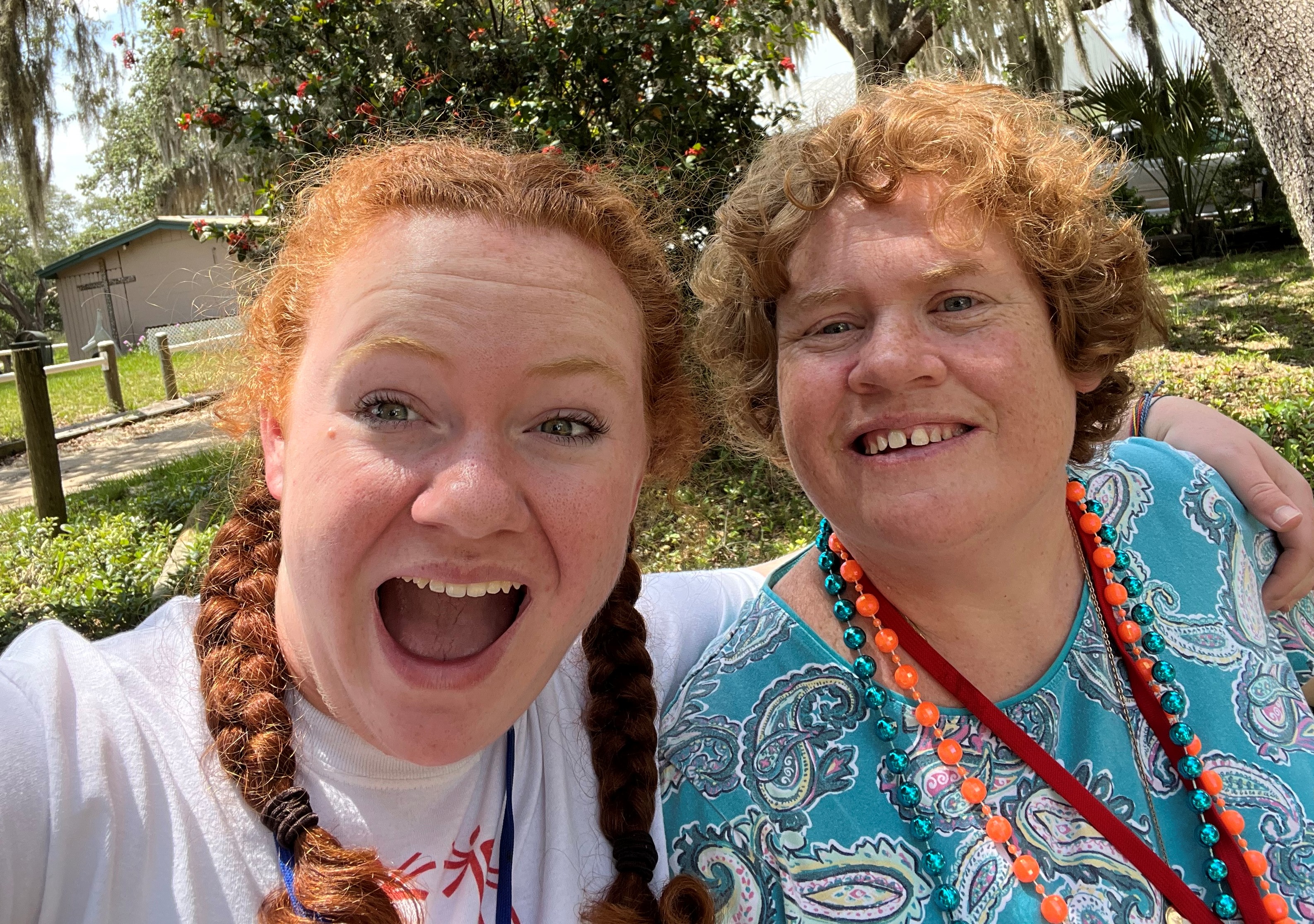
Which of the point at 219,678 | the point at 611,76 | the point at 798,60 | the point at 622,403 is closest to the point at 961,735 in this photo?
the point at 622,403

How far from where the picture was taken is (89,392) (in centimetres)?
1481

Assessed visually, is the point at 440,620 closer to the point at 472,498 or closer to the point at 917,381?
the point at 472,498

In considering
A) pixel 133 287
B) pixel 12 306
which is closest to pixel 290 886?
pixel 133 287

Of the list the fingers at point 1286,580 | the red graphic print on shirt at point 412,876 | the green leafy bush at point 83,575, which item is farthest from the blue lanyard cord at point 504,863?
the green leafy bush at point 83,575

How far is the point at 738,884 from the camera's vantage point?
1693 millimetres

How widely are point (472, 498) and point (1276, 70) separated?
4.05 meters

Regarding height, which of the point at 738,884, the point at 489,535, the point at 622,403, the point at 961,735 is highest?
the point at 622,403

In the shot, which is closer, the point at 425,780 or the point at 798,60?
the point at 425,780

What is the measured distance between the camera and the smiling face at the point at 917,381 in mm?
1791

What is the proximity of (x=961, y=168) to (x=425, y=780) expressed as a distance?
150 centimetres

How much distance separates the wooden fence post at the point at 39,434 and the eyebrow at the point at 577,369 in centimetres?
567

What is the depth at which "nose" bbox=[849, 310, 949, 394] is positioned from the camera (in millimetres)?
1775

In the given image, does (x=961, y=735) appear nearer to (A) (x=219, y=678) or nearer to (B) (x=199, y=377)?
(A) (x=219, y=678)

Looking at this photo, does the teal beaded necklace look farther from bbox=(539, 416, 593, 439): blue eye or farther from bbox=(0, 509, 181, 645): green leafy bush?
bbox=(0, 509, 181, 645): green leafy bush
